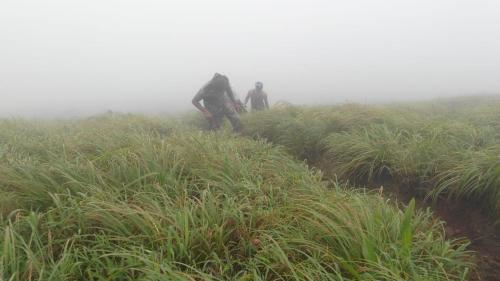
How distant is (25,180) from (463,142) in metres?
4.80

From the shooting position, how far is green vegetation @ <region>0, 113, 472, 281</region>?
6.87ft

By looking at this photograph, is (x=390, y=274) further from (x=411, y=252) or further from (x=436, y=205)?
(x=436, y=205)

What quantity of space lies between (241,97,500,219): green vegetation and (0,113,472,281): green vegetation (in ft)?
3.38

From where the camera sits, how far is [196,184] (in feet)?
10.5

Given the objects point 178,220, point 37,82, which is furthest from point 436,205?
point 37,82

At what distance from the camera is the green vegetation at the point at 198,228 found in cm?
209

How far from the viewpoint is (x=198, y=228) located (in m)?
2.36

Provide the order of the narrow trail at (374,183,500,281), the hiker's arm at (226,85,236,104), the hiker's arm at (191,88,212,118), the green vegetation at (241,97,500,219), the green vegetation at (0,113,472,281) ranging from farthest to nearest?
the hiker's arm at (226,85,236,104) < the hiker's arm at (191,88,212,118) < the green vegetation at (241,97,500,219) < the narrow trail at (374,183,500,281) < the green vegetation at (0,113,472,281)

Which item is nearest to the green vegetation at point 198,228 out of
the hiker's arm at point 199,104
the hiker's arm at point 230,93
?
the hiker's arm at point 199,104

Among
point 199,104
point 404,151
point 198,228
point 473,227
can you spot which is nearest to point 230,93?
point 199,104

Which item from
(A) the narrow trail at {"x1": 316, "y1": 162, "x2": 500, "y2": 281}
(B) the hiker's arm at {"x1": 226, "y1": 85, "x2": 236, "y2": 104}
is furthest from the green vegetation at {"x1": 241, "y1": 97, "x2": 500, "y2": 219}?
(B) the hiker's arm at {"x1": 226, "y1": 85, "x2": 236, "y2": 104}

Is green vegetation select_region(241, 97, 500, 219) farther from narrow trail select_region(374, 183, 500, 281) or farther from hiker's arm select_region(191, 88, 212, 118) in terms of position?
hiker's arm select_region(191, 88, 212, 118)

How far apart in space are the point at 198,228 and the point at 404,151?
115 inches

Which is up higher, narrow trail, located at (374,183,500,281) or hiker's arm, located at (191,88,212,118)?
hiker's arm, located at (191,88,212,118)
